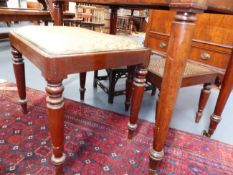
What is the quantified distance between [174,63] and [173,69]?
23mm

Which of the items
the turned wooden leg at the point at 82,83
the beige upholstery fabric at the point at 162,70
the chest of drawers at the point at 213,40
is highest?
the chest of drawers at the point at 213,40

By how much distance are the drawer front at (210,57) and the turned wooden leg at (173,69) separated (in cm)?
94

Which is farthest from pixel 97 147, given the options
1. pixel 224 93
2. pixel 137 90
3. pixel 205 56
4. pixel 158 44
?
pixel 158 44

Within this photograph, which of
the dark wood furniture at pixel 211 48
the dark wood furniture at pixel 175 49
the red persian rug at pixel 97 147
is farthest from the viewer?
the dark wood furniture at pixel 211 48

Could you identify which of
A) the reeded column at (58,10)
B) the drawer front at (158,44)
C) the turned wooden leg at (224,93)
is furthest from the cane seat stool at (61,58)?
the drawer front at (158,44)

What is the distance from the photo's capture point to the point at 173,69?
2.31 ft

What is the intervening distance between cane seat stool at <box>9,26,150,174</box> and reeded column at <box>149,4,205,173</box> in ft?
0.78

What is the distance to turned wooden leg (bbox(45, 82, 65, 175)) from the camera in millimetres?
691

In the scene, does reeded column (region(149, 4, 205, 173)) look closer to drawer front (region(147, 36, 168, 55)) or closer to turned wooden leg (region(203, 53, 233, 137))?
turned wooden leg (region(203, 53, 233, 137))

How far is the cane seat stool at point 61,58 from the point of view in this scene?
682 millimetres

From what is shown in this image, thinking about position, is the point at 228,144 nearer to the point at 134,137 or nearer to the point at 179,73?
the point at 134,137

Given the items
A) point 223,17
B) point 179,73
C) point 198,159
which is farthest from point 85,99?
point 223,17

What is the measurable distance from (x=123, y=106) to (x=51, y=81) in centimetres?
98

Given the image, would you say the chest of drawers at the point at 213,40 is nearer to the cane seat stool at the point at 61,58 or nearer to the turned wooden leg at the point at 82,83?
the cane seat stool at the point at 61,58
